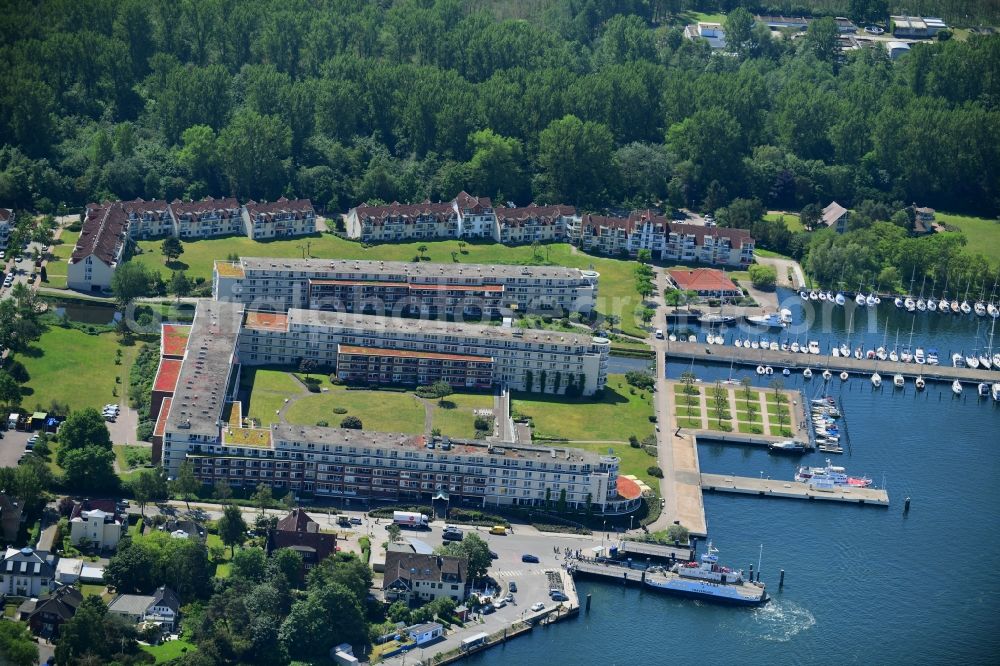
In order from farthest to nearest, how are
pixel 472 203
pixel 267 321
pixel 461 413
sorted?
pixel 472 203 → pixel 267 321 → pixel 461 413

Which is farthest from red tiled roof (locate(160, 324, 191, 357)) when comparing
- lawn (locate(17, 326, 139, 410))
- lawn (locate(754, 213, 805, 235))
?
lawn (locate(754, 213, 805, 235))

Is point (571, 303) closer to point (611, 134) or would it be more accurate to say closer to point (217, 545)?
point (611, 134)

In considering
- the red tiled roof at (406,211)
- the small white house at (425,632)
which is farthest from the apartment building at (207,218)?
the small white house at (425,632)

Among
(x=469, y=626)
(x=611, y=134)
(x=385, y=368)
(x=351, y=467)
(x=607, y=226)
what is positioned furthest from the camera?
(x=611, y=134)

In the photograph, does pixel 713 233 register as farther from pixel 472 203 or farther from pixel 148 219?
pixel 148 219

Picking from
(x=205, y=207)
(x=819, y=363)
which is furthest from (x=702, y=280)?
(x=205, y=207)

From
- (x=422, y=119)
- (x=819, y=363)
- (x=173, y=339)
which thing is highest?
(x=422, y=119)

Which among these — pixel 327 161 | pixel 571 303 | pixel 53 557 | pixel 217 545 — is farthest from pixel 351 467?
pixel 327 161
